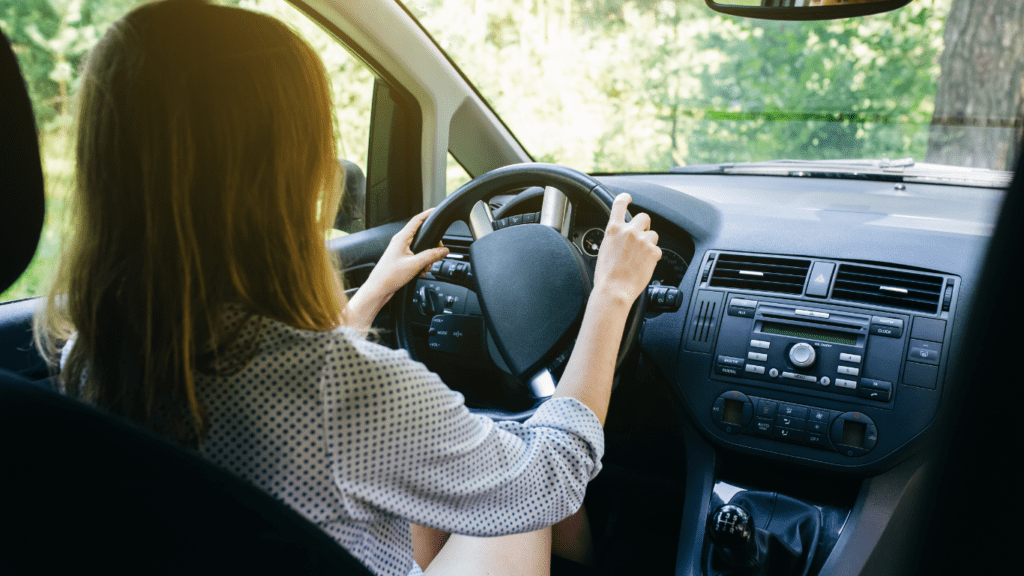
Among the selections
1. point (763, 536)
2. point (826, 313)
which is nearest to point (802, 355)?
point (826, 313)

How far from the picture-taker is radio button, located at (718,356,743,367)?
189 cm

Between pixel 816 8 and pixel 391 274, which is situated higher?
pixel 816 8

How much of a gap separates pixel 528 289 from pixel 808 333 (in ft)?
2.16

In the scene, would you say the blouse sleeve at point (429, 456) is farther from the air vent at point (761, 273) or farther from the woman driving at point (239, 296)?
the air vent at point (761, 273)

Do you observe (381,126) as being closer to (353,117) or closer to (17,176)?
(353,117)

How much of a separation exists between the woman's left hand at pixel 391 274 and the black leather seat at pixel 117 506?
95 centimetres

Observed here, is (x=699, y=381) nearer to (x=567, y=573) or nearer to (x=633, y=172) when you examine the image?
(x=567, y=573)

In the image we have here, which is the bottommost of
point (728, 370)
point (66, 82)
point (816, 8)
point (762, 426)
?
point (762, 426)

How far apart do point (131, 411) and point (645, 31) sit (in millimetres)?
5773

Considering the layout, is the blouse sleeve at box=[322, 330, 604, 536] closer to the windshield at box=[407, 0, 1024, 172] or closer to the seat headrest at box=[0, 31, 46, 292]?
the seat headrest at box=[0, 31, 46, 292]

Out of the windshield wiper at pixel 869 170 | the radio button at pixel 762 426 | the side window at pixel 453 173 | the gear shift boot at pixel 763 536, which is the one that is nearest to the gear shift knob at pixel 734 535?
the gear shift boot at pixel 763 536

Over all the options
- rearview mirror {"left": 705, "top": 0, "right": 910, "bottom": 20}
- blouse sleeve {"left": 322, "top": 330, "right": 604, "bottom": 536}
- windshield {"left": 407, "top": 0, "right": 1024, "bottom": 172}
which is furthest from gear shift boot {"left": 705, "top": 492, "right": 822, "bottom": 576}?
windshield {"left": 407, "top": 0, "right": 1024, "bottom": 172}

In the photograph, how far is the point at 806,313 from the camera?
6.03 ft

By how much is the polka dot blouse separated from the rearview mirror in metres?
1.04
